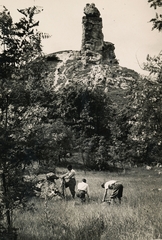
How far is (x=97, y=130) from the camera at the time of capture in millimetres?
50562

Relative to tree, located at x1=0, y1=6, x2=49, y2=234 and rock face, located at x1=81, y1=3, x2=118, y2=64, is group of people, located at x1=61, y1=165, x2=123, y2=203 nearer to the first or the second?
tree, located at x1=0, y1=6, x2=49, y2=234

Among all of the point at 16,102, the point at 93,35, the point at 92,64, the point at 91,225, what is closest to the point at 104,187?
the point at 91,225

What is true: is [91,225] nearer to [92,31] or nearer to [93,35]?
[93,35]

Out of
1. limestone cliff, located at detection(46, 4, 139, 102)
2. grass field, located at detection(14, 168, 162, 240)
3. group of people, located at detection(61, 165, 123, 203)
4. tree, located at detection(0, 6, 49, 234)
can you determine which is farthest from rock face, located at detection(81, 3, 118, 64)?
tree, located at detection(0, 6, 49, 234)

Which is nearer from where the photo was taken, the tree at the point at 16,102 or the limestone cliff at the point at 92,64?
the tree at the point at 16,102

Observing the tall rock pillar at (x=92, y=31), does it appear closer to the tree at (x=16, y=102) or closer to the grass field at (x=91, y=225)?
the grass field at (x=91, y=225)

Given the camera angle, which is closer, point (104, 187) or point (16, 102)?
point (16, 102)

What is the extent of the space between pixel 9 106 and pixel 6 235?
2449mm

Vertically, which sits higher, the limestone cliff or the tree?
the limestone cliff

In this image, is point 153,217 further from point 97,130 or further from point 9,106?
point 97,130

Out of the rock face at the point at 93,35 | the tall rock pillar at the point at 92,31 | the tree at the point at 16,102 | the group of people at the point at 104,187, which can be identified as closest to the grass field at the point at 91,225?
the tree at the point at 16,102

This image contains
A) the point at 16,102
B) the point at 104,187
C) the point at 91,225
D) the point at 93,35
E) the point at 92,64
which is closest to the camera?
the point at 16,102

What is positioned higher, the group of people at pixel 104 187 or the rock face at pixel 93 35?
the rock face at pixel 93 35

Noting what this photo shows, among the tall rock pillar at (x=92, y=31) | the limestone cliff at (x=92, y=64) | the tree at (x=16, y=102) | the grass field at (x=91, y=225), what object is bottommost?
the grass field at (x=91, y=225)
